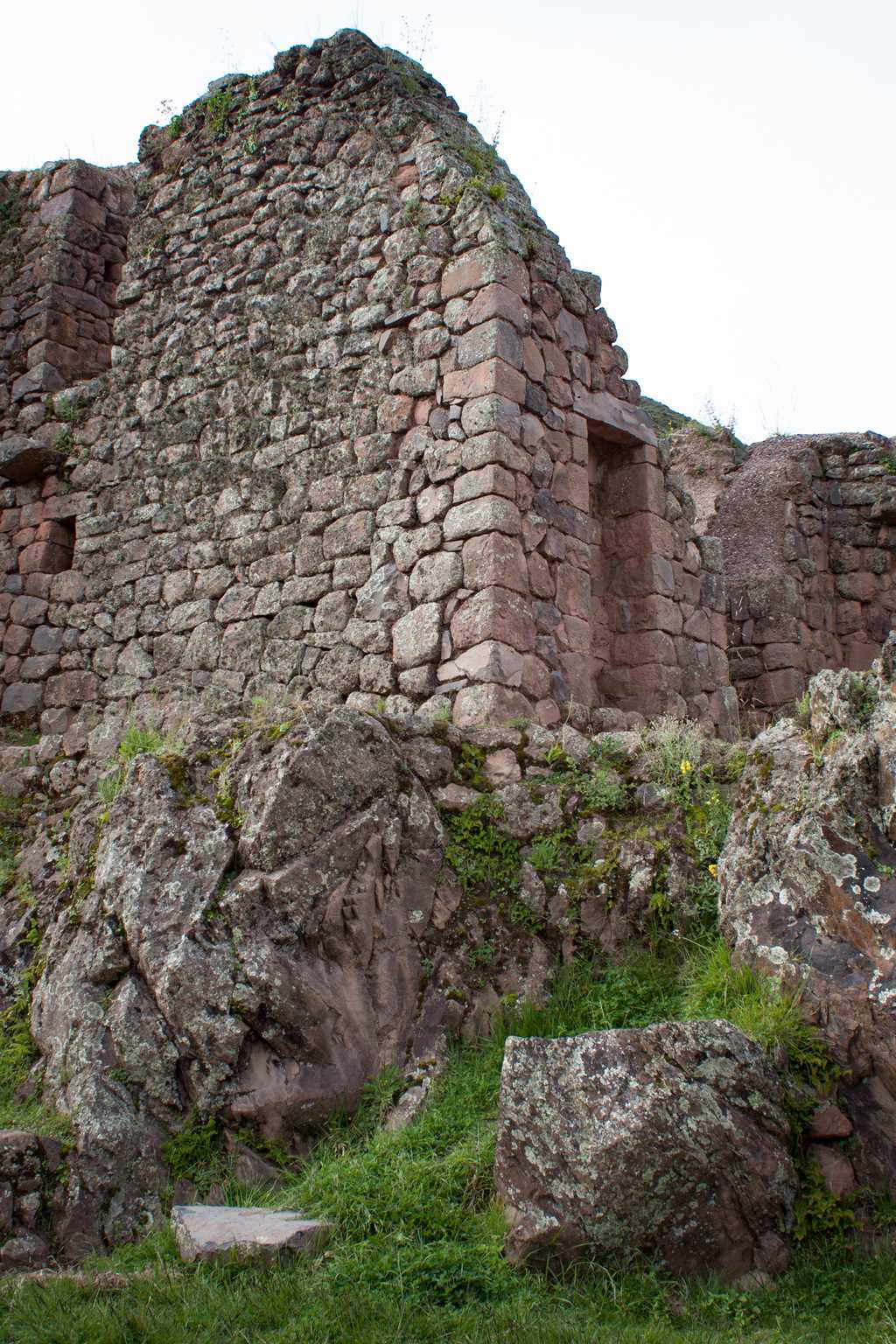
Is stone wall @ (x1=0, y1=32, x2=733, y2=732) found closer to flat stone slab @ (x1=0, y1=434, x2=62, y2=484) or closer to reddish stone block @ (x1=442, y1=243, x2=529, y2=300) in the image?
reddish stone block @ (x1=442, y1=243, x2=529, y2=300)

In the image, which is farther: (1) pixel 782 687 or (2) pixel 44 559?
(1) pixel 782 687

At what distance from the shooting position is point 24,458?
918cm

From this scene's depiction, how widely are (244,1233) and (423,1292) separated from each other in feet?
1.92

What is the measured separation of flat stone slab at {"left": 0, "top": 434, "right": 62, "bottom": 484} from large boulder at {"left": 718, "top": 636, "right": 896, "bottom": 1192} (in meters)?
6.45

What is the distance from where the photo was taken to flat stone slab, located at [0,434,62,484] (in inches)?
360

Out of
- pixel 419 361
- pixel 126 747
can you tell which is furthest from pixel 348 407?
pixel 126 747

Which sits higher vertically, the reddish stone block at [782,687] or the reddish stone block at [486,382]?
the reddish stone block at [486,382]

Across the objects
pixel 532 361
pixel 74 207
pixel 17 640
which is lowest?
pixel 17 640

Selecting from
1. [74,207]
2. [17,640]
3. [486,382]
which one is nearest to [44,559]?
[17,640]

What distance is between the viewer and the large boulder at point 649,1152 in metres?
3.42

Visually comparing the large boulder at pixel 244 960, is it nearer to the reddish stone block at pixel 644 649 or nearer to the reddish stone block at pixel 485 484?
the reddish stone block at pixel 485 484

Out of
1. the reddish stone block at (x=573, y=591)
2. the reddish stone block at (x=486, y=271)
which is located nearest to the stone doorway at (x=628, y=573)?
the reddish stone block at (x=573, y=591)

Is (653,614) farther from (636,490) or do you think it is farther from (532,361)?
(532,361)

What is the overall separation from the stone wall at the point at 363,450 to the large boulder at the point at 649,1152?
2.80 metres
